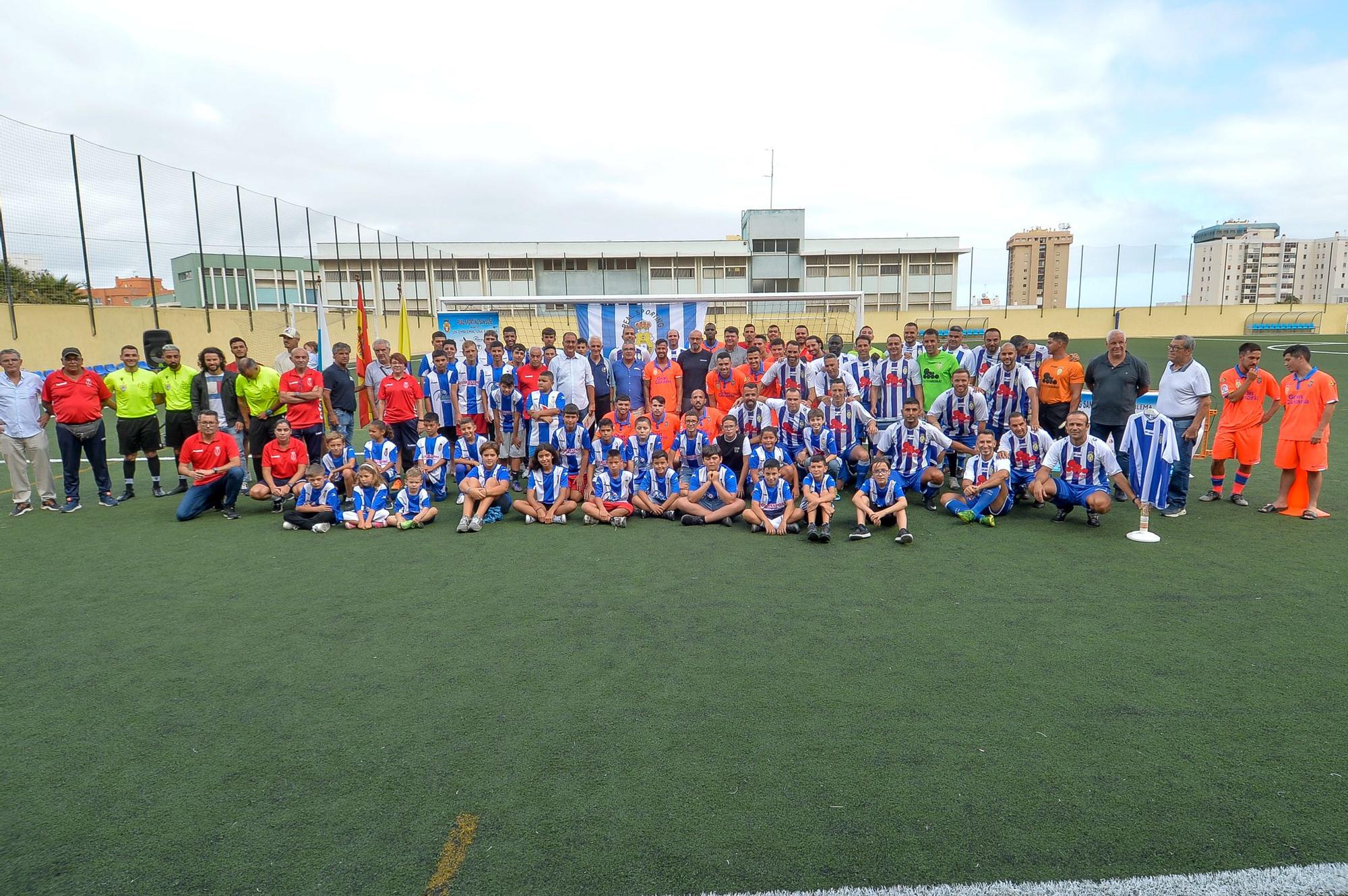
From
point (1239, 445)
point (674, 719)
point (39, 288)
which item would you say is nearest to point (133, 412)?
point (674, 719)

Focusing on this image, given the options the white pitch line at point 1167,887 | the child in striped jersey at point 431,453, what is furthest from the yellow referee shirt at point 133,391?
the white pitch line at point 1167,887

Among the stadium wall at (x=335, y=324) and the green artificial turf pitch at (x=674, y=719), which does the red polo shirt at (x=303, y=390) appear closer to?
the green artificial turf pitch at (x=674, y=719)

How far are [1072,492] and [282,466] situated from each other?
23.6ft

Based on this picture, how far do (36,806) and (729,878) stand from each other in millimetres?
2462

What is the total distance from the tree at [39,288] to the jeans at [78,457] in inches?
428

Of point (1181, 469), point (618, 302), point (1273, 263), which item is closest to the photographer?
point (1181, 469)

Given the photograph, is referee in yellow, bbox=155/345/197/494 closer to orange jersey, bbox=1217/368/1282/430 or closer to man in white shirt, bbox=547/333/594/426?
man in white shirt, bbox=547/333/594/426

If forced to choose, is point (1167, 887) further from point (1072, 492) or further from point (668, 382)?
point (668, 382)

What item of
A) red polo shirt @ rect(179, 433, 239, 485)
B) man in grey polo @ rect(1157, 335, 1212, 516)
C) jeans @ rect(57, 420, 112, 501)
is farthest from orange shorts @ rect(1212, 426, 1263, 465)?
jeans @ rect(57, 420, 112, 501)

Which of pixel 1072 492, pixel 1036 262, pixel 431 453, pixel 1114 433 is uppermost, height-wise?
pixel 1036 262

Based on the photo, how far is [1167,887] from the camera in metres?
2.18

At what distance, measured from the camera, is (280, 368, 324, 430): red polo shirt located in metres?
→ 7.47

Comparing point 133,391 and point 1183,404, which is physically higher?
point 133,391

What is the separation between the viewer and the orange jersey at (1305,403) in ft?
20.1
